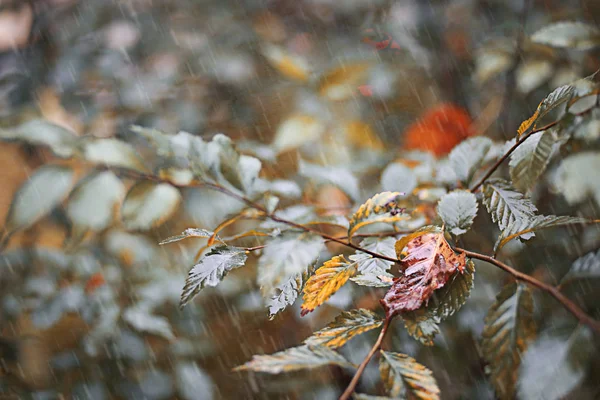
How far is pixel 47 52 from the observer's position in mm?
882

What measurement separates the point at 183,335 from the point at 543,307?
23.2 inches

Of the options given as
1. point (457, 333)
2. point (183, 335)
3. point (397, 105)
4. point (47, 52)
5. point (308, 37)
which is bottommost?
point (457, 333)

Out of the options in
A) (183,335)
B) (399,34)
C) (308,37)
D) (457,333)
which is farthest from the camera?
(308,37)

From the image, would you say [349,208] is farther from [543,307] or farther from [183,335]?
[183,335]

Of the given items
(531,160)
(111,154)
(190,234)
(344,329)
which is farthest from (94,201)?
(531,160)

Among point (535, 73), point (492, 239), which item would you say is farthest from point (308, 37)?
point (492, 239)

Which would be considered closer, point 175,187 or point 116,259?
point 175,187

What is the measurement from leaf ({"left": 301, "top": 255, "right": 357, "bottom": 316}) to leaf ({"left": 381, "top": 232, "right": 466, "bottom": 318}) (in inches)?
1.3

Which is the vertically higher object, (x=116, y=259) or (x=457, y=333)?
(x=116, y=259)

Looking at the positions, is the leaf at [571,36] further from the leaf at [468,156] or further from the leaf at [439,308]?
the leaf at [439,308]

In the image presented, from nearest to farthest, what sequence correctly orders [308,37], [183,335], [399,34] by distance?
1. [183,335]
2. [399,34]
3. [308,37]

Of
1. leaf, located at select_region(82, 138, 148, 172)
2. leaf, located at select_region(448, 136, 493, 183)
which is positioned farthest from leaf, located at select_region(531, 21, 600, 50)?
leaf, located at select_region(82, 138, 148, 172)

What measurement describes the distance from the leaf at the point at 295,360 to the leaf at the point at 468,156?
267 millimetres

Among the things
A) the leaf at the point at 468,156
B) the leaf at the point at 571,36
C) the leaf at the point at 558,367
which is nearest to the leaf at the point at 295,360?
the leaf at the point at 558,367
